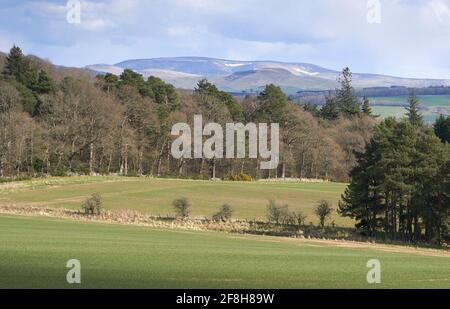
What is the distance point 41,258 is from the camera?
19266 millimetres

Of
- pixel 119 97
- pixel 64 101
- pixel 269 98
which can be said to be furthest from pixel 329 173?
pixel 64 101

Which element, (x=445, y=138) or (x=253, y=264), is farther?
(x=445, y=138)

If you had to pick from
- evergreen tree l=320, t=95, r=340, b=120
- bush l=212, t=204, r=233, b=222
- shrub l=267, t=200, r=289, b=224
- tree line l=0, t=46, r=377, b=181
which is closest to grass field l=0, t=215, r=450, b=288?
bush l=212, t=204, r=233, b=222

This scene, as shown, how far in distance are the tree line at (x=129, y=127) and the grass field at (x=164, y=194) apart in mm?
8166

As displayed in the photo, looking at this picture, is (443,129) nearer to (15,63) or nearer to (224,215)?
(224,215)

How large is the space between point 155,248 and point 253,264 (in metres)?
5.32

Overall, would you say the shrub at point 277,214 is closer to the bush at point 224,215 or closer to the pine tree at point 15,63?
the bush at point 224,215

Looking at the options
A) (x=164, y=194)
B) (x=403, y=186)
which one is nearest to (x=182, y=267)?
(x=403, y=186)

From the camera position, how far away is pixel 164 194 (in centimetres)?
7069

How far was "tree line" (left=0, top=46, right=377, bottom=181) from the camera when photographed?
3324 inches

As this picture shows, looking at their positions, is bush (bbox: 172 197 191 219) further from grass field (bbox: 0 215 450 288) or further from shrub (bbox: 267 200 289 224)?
grass field (bbox: 0 215 450 288)

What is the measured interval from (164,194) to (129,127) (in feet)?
87.0

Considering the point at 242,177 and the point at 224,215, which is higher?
the point at 242,177
